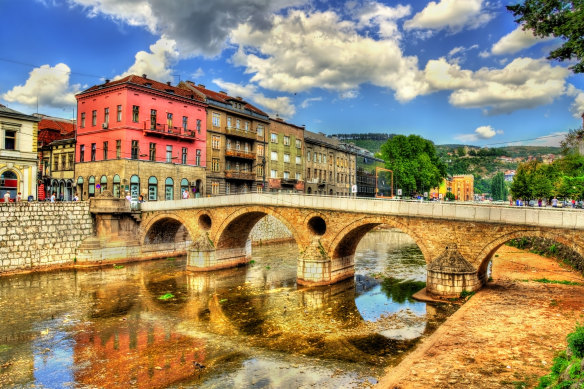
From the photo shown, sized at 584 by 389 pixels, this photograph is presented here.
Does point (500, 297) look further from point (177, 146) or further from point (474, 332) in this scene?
point (177, 146)

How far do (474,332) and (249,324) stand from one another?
871 centimetres

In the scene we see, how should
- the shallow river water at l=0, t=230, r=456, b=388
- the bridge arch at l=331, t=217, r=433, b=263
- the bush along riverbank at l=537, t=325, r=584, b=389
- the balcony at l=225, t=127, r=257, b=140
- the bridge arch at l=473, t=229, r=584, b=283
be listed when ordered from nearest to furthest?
the bush along riverbank at l=537, t=325, r=584, b=389, the shallow river water at l=0, t=230, r=456, b=388, the bridge arch at l=473, t=229, r=584, b=283, the bridge arch at l=331, t=217, r=433, b=263, the balcony at l=225, t=127, r=257, b=140

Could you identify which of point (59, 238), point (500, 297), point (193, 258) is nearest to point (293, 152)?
point (193, 258)

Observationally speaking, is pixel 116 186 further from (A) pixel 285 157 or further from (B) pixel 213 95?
(A) pixel 285 157

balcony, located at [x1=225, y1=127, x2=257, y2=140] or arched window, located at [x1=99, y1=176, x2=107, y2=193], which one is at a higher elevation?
balcony, located at [x1=225, y1=127, x2=257, y2=140]

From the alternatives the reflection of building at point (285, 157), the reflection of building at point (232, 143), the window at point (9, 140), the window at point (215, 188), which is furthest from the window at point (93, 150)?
the reflection of building at point (285, 157)

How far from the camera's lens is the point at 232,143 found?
4491 centimetres

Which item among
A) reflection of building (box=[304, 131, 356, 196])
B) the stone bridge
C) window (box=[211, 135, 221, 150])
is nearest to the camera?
the stone bridge

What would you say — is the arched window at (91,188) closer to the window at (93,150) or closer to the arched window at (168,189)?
the window at (93,150)

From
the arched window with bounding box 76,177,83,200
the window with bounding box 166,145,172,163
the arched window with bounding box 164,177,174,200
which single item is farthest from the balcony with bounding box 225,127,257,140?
the arched window with bounding box 76,177,83,200

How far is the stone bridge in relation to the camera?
17938 mm

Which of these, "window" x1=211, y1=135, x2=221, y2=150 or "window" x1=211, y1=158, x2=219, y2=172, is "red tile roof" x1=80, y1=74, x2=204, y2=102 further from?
"window" x1=211, y1=158, x2=219, y2=172

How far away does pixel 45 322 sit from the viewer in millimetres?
16750

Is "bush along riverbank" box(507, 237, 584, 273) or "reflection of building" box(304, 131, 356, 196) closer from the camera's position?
"bush along riverbank" box(507, 237, 584, 273)
